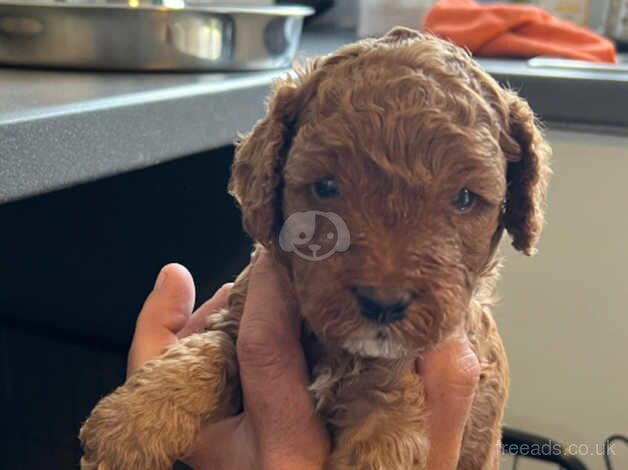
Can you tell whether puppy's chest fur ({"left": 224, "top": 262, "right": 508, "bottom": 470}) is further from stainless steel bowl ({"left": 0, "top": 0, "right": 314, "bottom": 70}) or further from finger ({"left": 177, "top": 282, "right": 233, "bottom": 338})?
stainless steel bowl ({"left": 0, "top": 0, "right": 314, "bottom": 70})

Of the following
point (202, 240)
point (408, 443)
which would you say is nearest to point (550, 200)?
point (202, 240)

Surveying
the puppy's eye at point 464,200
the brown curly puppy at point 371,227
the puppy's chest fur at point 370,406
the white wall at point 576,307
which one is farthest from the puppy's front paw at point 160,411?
the white wall at point 576,307

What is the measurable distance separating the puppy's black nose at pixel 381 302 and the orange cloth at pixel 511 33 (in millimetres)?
1270

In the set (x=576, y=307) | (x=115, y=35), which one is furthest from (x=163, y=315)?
(x=576, y=307)

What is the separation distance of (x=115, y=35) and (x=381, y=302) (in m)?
0.68

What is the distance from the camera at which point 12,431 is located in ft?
5.74

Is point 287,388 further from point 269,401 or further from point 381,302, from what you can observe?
point 381,302

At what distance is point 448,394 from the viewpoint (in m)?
0.96

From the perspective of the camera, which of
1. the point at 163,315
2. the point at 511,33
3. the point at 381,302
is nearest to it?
the point at 381,302

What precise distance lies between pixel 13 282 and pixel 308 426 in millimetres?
891

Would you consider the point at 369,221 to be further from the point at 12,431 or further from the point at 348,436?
the point at 12,431

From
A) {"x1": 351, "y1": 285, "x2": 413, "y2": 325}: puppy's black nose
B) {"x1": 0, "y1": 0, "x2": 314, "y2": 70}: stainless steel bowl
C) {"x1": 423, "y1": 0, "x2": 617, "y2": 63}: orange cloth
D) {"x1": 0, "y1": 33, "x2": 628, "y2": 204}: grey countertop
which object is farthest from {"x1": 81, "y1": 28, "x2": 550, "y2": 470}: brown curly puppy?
{"x1": 423, "y1": 0, "x2": 617, "y2": 63}: orange cloth

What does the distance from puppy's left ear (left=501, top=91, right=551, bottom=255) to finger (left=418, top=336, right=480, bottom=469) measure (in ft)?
0.50

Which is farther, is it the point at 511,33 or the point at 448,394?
the point at 511,33
